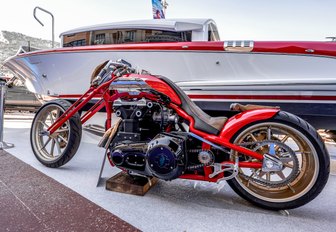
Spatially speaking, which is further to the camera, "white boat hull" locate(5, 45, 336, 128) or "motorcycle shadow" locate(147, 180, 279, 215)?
"white boat hull" locate(5, 45, 336, 128)

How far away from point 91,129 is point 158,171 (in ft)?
7.19

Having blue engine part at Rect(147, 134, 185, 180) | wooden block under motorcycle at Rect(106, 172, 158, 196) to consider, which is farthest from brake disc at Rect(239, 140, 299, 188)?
wooden block under motorcycle at Rect(106, 172, 158, 196)

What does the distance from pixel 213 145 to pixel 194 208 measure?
16.0 inches

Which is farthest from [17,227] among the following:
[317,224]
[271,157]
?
[317,224]

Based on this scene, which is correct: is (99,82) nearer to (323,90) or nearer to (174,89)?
(174,89)

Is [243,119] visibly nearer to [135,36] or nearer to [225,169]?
[225,169]

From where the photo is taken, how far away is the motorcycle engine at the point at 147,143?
1.47 meters

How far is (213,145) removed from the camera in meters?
1.50

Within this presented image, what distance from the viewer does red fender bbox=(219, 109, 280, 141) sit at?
4.77ft

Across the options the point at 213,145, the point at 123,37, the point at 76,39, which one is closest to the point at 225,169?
the point at 213,145

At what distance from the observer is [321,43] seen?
7.71 feet

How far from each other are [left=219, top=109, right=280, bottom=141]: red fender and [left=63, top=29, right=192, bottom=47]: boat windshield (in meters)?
1.67

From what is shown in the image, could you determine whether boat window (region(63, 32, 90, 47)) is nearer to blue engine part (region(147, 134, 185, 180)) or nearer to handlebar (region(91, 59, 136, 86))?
handlebar (region(91, 59, 136, 86))

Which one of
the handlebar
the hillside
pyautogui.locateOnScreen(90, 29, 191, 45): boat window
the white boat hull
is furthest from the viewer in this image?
the hillside
